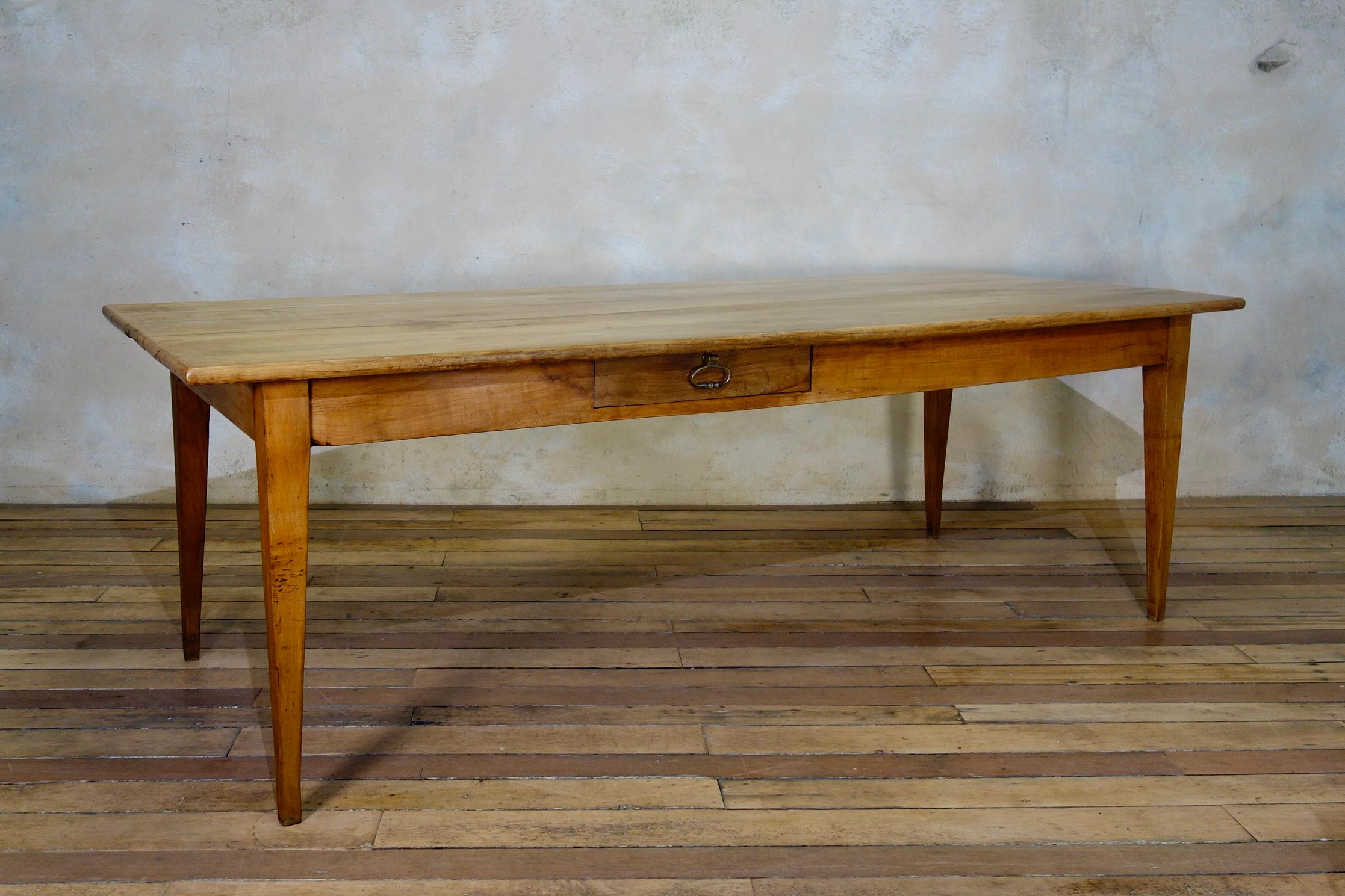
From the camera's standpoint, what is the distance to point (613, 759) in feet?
6.51

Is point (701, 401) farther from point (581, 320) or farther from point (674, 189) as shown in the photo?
point (674, 189)

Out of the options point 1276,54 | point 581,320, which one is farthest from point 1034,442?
point 581,320

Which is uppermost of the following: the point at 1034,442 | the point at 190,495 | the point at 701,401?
the point at 701,401

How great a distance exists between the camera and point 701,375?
189 centimetres

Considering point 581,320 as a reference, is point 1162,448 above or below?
below

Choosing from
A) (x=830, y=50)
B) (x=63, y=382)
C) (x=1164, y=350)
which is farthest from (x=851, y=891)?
(x=63, y=382)

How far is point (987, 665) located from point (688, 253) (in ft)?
5.18

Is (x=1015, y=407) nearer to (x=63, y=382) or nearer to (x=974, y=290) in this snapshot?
(x=974, y=290)

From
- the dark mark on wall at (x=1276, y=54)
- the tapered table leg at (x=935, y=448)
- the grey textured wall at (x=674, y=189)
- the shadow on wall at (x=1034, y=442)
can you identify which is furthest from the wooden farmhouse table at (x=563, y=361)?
the dark mark on wall at (x=1276, y=54)

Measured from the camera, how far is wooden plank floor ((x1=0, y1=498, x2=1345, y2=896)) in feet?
5.58

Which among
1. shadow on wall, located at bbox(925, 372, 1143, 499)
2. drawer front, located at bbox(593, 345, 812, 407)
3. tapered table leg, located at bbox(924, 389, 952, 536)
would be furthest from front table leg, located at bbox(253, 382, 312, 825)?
shadow on wall, located at bbox(925, 372, 1143, 499)

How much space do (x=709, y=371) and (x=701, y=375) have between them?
0.05 ft

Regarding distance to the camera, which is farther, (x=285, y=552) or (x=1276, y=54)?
(x=1276, y=54)

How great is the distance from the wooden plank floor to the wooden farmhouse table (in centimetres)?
19
